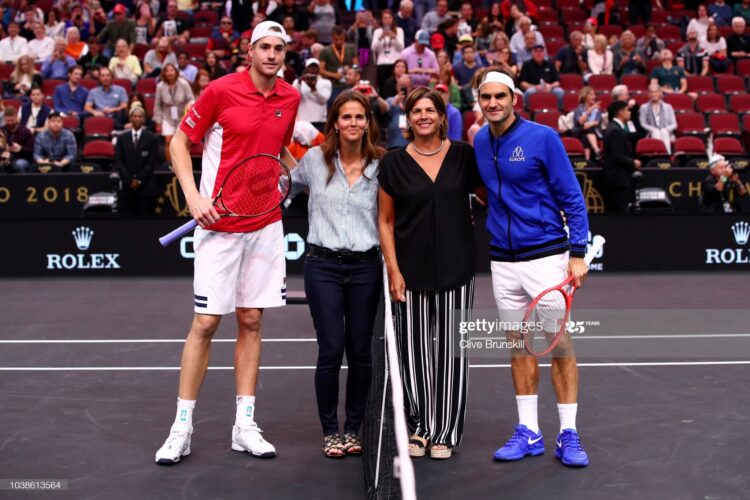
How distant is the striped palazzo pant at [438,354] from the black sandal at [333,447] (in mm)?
472

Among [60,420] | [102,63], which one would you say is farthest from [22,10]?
[60,420]

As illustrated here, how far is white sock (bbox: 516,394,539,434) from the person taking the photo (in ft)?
19.3

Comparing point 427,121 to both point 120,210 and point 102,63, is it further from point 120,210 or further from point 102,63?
point 102,63

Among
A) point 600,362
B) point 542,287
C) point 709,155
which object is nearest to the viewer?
point 542,287

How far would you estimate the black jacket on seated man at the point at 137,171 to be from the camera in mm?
13742

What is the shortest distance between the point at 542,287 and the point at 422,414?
99cm

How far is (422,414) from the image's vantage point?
5922 millimetres

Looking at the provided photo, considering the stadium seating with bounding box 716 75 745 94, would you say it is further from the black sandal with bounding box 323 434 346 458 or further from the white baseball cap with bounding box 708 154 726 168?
the black sandal with bounding box 323 434 346 458

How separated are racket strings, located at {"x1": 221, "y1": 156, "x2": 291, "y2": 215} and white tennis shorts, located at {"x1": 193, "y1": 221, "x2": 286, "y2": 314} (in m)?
0.15

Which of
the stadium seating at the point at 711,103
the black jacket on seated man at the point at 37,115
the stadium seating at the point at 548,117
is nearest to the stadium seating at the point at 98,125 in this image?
the black jacket on seated man at the point at 37,115

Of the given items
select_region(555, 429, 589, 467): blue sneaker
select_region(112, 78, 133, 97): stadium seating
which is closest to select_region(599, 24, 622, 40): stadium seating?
select_region(112, 78, 133, 97): stadium seating

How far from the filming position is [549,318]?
570cm

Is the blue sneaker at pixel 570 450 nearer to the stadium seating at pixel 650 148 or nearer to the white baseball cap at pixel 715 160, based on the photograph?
the white baseball cap at pixel 715 160

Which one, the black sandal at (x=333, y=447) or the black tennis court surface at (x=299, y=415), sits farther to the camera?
the black sandal at (x=333, y=447)
